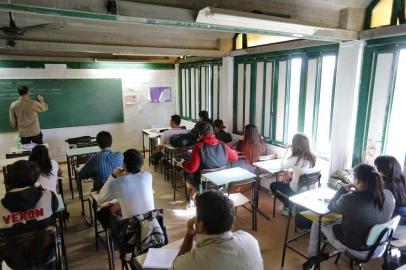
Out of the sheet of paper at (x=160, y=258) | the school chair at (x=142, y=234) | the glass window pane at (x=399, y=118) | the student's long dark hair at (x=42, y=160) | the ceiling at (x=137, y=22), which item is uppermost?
the ceiling at (x=137, y=22)

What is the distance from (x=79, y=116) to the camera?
667 cm

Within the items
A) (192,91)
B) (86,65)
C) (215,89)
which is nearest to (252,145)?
(215,89)

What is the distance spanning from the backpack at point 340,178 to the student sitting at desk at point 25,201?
2994 millimetres

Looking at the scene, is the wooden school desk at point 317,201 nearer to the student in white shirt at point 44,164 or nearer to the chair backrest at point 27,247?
the chair backrest at point 27,247

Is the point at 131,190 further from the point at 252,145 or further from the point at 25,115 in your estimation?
the point at 25,115

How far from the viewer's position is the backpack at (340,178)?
3.38m

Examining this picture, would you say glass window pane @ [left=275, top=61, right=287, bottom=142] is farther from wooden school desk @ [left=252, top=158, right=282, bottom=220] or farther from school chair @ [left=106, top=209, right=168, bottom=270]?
school chair @ [left=106, top=209, right=168, bottom=270]

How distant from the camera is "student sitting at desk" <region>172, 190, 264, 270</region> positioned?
51.4 inches

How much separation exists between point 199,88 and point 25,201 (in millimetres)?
5331

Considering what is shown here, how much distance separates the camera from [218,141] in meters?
3.89

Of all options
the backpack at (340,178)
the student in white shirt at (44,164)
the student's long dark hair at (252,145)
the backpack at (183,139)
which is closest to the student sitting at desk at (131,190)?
the student in white shirt at (44,164)

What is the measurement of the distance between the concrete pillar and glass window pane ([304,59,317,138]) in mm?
480

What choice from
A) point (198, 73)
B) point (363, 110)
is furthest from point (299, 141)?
point (198, 73)

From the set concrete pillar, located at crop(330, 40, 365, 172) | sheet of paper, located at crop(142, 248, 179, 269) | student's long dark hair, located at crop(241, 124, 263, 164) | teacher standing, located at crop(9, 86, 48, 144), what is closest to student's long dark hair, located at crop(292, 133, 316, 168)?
concrete pillar, located at crop(330, 40, 365, 172)
